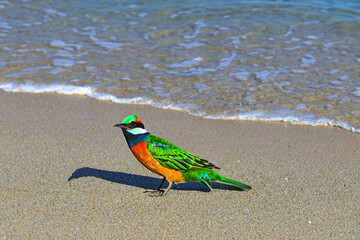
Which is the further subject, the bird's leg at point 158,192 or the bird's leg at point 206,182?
the bird's leg at point 158,192

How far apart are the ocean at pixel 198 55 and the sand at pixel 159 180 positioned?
0.69 m

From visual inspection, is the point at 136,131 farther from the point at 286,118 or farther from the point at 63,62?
the point at 63,62

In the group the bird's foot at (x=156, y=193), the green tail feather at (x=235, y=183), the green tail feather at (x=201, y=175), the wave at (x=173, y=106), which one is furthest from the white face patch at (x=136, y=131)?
the wave at (x=173, y=106)

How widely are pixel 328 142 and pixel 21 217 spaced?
380 centimetres

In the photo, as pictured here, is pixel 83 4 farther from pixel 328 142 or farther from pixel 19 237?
pixel 19 237

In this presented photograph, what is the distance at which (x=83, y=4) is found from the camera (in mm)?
12648

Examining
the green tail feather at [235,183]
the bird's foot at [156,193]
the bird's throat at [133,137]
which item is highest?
the bird's throat at [133,137]

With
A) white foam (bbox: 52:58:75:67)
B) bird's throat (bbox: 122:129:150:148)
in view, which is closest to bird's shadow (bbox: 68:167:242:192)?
bird's throat (bbox: 122:129:150:148)

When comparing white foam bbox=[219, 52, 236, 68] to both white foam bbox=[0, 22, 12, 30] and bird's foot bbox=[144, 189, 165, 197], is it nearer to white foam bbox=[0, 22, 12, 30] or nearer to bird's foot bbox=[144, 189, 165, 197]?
bird's foot bbox=[144, 189, 165, 197]

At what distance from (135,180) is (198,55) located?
→ 16.3ft

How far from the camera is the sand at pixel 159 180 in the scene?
11.7 feet

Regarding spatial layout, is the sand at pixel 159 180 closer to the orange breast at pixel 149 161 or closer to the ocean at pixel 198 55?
the orange breast at pixel 149 161

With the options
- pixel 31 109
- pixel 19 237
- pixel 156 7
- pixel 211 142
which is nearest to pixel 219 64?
pixel 211 142

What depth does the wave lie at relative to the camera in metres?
6.07
